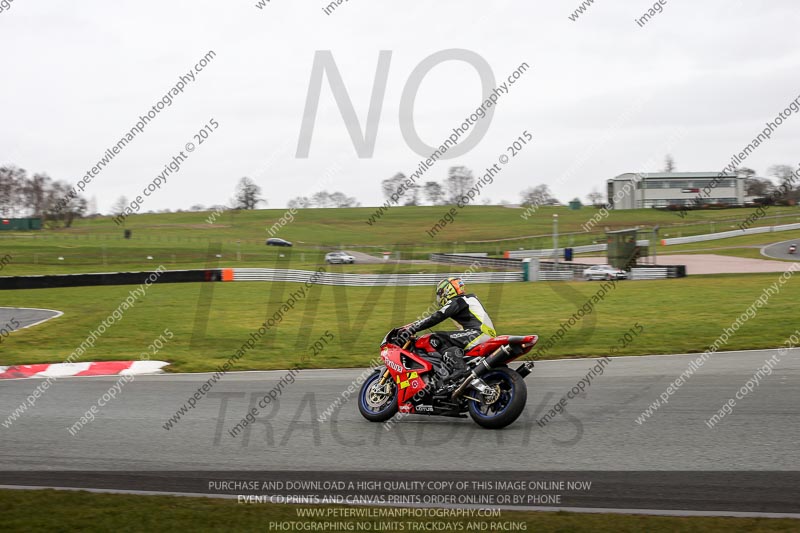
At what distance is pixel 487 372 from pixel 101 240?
6882 cm

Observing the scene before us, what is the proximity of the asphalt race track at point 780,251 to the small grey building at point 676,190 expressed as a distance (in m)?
44.6

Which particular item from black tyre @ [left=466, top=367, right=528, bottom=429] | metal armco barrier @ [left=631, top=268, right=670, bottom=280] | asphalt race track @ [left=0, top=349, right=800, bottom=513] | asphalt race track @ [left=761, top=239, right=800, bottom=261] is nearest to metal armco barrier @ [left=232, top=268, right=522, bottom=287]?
metal armco barrier @ [left=631, top=268, right=670, bottom=280]

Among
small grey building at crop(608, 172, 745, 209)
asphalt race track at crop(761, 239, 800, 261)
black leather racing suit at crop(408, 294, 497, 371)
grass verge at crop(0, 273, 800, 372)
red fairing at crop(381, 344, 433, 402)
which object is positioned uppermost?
small grey building at crop(608, 172, 745, 209)

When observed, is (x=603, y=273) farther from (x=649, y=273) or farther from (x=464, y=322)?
(x=464, y=322)

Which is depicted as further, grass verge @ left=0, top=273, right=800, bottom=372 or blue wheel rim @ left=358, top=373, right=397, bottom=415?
grass verge @ left=0, top=273, right=800, bottom=372

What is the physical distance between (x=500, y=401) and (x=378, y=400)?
1751 mm

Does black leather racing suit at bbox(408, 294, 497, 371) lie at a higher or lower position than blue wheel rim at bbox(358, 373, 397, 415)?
higher

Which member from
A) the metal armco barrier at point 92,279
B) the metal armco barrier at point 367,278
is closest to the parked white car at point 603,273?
the metal armco barrier at point 367,278

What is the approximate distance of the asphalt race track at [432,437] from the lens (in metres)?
7.34

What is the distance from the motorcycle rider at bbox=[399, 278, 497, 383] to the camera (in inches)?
359

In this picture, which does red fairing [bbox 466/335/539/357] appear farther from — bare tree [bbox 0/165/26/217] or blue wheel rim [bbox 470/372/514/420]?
bare tree [bbox 0/165/26/217]

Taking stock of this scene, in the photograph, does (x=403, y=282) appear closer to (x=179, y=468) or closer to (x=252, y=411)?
(x=252, y=411)

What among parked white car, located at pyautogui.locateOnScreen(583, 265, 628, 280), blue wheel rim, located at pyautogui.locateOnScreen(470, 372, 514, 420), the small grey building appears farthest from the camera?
the small grey building

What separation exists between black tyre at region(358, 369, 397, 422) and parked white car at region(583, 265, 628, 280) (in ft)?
106
